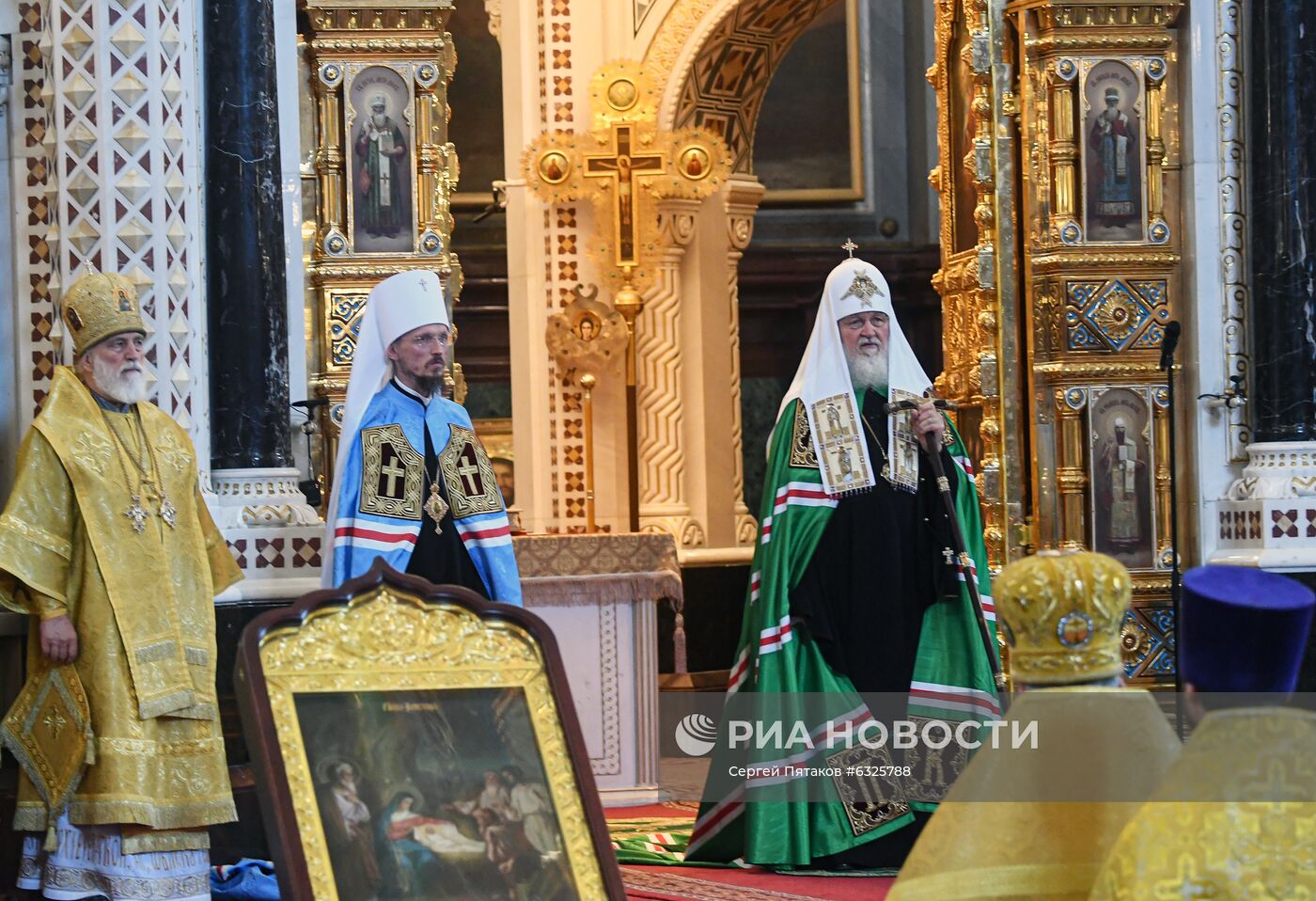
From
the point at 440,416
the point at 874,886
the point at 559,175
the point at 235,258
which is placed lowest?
the point at 874,886

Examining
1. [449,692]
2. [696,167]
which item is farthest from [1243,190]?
[449,692]

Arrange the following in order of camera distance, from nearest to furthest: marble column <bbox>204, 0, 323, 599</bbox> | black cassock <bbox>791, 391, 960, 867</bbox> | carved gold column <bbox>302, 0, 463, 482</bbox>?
1. black cassock <bbox>791, 391, 960, 867</bbox>
2. marble column <bbox>204, 0, 323, 599</bbox>
3. carved gold column <bbox>302, 0, 463, 482</bbox>

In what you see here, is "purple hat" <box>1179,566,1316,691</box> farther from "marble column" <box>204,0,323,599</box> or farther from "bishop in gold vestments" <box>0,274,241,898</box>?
"marble column" <box>204,0,323,599</box>

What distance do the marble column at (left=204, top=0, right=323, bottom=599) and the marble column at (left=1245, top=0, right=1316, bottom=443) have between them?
13.3 feet

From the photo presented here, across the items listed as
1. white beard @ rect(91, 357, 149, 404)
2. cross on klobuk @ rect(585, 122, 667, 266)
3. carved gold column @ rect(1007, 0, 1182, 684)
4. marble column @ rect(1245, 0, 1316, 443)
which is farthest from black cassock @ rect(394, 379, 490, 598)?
cross on klobuk @ rect(585, 122, 667, 266)

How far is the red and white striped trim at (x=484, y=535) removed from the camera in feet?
19.5

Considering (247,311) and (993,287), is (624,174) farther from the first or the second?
(247,311)

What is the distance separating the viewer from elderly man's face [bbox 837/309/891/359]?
6988mm

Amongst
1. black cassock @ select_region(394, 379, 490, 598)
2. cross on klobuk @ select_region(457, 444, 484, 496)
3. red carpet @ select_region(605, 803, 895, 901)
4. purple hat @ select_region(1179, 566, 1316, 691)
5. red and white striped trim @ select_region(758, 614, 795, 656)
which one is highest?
cross on klobuk @ select_region(457, 444, 484, 496)

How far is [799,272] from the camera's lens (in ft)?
54.2

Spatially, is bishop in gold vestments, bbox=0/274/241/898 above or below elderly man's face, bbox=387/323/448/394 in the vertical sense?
below

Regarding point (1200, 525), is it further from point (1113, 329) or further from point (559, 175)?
point (559, 175)

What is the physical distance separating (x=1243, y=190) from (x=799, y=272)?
25.2 feet

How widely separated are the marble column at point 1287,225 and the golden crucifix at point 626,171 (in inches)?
157
